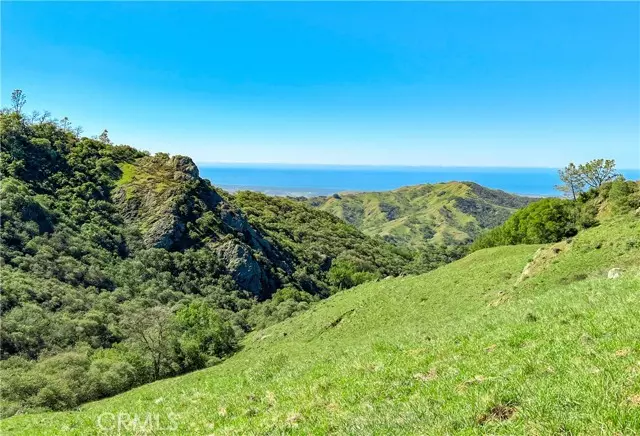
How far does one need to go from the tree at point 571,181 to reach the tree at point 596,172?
2.23 feet

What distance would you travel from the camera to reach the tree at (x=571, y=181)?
331 ft

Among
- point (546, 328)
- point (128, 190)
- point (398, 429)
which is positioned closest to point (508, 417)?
point (398, 429)

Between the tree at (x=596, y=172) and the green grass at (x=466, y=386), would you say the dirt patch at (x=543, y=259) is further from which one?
the tree at (x=596, y=172)

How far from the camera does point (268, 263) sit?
13338 centimetres

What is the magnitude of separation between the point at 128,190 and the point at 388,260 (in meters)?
106

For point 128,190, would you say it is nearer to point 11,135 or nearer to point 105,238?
point 105,238

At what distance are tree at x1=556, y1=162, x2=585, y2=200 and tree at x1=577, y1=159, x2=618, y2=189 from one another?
68 centimetres

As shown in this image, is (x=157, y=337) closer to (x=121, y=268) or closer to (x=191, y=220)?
(x=121, y=268)

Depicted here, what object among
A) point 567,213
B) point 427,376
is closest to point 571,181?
point 567,213

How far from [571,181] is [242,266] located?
92260 mm

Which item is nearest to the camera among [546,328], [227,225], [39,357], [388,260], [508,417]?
[508,417]

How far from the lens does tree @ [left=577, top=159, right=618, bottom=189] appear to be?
316 feet

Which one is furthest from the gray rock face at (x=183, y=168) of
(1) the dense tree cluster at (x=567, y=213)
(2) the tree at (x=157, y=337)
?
(1) the dense tree cluster at (x=567, y=213)

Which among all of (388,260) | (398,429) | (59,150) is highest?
(59,150)
